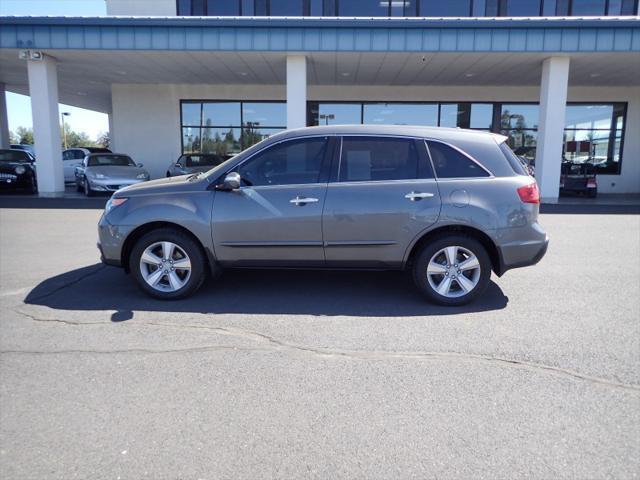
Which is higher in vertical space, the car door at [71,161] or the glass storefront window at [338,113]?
the glass storefront window at [338,113]

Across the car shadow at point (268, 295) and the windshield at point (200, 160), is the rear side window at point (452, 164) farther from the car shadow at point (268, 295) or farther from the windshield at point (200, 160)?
the windshield at point (200, 160)

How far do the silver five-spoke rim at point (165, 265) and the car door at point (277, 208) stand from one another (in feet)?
1.30

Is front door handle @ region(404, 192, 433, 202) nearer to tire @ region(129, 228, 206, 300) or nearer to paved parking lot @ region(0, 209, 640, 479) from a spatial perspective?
paved parking lot @ region(0, 209, 640, 479)

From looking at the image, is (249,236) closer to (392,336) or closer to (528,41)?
(392,336)

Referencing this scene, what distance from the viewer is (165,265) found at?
5.08 meters

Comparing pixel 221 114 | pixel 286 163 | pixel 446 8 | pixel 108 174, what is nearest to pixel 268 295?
pixel 286 163

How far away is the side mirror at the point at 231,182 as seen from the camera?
4895mm

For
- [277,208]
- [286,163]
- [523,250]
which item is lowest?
[523,250]

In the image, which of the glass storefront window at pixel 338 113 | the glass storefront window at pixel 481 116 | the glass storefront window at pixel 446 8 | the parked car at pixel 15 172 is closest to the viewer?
the parked car at pixel 15 172

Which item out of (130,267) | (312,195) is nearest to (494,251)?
(312,195)

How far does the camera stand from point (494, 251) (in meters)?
4.98

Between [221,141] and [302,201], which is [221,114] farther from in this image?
[302,201]

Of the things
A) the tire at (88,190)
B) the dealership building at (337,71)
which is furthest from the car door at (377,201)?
the tire at (88,190)

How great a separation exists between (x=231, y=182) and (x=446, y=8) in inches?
651
